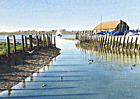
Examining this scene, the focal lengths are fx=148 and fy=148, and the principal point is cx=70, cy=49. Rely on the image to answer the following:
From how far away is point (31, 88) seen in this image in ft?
34.9

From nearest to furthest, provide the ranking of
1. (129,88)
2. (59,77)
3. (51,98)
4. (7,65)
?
(51,98) → (129,88) → (59,77) → (7,65)

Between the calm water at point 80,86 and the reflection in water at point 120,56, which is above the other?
the reflection in water at point 120,56

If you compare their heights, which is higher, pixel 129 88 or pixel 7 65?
pixel 7 65

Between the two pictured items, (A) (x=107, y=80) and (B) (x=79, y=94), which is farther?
(A) (x=107, y=80)

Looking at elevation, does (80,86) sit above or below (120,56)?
below

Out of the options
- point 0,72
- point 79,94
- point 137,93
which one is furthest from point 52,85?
point 137,93

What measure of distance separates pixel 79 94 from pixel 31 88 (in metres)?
3.51

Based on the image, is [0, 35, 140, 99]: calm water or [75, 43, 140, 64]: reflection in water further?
[75, 43, 140, 64]: reflection in water

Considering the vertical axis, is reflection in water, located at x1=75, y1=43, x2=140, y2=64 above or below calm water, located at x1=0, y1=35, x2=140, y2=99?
above

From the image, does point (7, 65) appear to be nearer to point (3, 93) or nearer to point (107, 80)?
point (3, 93)

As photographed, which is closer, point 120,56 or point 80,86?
point 80,86

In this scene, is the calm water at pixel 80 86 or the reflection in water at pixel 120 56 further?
the reflection in water at pixel 120 56

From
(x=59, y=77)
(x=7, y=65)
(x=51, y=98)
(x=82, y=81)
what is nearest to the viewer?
(x=51, y=98)

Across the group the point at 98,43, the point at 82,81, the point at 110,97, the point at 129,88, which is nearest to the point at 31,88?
the point at 82,81
